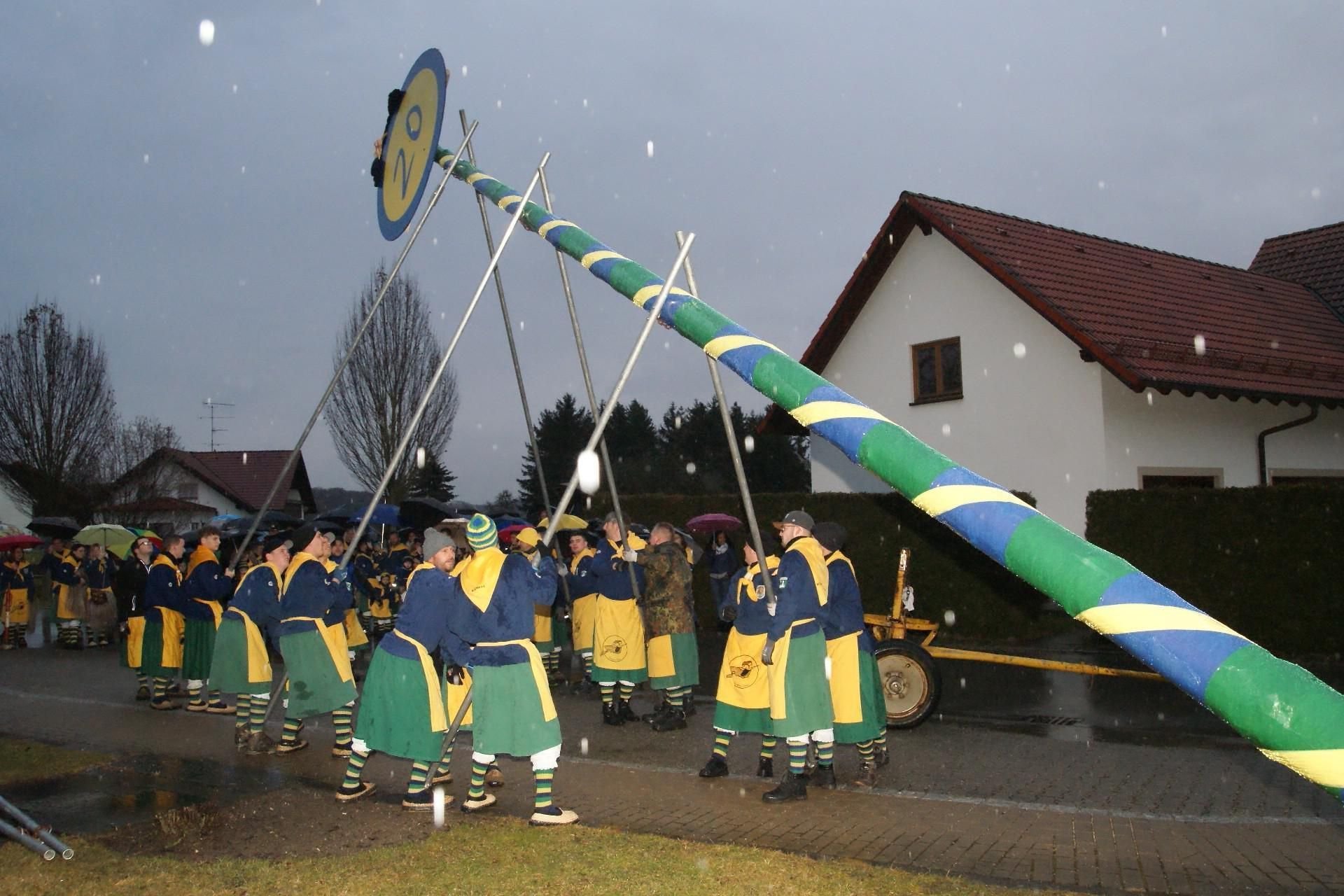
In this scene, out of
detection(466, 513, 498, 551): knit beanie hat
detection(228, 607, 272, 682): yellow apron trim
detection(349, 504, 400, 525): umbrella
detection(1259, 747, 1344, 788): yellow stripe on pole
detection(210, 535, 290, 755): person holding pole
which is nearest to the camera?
detection(1259, 747, 1344, 788): yellow stripe on pole

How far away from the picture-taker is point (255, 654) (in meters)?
9.30

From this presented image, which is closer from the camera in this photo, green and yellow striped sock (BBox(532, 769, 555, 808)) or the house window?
green and yellow striped sock (BBox(532, 769, 555, 808))

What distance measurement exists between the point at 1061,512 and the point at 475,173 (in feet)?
35.3

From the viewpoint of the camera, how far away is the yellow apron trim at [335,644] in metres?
8.41

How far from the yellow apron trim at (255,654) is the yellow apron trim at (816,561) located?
4984 millimetres

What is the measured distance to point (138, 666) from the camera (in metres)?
12.0

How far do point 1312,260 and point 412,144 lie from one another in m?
21.7

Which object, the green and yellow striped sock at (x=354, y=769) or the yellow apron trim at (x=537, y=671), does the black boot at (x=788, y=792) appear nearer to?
the yellow apron trim at (x=537, y=671)

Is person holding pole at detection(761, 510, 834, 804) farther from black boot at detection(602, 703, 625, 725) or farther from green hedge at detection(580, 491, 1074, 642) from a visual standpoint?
green hedge at detection(580, 491, 1074, 642)

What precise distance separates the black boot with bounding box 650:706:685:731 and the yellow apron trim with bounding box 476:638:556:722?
3.19m

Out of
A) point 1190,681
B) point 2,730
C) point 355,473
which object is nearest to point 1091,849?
point 1190,681

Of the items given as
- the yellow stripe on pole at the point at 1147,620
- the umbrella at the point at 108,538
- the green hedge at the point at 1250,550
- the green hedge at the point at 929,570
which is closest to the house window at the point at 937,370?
the green hedge at the point at 929,570

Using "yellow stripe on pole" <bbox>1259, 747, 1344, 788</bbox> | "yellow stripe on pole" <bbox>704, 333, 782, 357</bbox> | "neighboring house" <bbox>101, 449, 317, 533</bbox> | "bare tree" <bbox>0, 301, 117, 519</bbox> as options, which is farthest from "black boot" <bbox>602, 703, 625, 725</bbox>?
"bare tree" <bbox>0, 301, 117, 519</bbox>

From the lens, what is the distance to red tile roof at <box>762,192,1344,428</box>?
1588 cm
